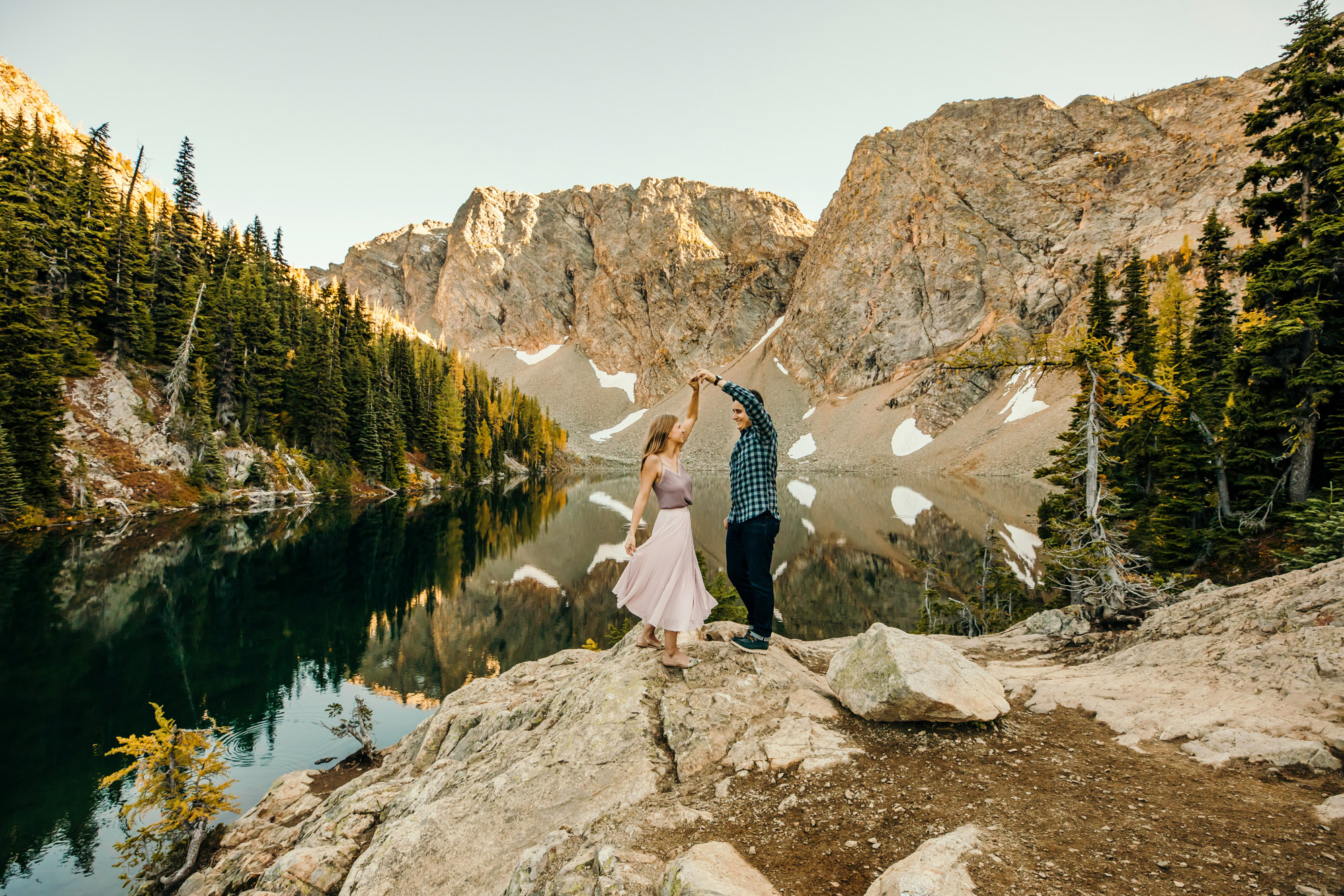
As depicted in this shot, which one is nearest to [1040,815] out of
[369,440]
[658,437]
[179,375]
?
[658,437]

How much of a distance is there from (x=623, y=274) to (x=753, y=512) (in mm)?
170965

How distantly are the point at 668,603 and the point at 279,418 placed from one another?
6176 centimetres

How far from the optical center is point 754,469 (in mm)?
6043

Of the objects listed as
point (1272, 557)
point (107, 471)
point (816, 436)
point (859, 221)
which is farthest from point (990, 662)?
point (859, 221)

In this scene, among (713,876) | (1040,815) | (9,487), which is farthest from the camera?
(9,487)

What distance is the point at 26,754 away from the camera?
1185 cm

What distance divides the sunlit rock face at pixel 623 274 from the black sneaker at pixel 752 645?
147014 millimetres

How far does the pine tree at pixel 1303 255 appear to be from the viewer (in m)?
12.4

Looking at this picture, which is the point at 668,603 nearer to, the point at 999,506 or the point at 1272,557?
the point at 1272,557

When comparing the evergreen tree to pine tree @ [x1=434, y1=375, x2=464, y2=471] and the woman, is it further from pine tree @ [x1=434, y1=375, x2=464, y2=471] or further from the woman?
pine tree @ [x1=434, y1=375, x2=464, y2=471]

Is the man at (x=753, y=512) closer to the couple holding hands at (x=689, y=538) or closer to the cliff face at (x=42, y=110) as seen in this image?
the couple holding hands at (x=689, y=538)

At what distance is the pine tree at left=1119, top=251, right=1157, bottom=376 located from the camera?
3425 centimetres

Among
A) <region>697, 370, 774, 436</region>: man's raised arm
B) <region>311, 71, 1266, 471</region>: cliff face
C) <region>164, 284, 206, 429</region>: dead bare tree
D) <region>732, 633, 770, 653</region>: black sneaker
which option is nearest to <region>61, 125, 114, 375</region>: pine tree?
<region>164, 284, 206, 429</region>: dead bare tree

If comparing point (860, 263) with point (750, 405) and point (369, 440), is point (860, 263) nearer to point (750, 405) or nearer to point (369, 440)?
point (369, 440)
